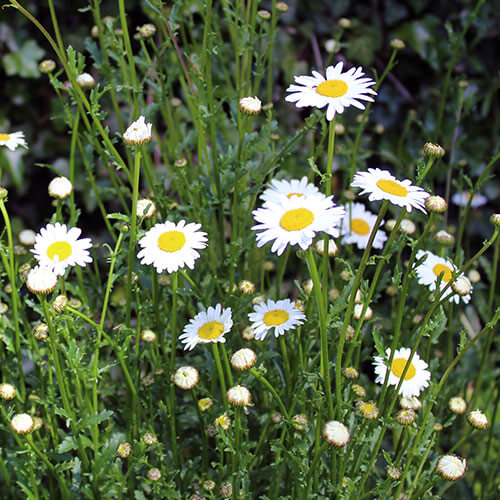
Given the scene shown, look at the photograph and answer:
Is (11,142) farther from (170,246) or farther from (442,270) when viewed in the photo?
(442,270)

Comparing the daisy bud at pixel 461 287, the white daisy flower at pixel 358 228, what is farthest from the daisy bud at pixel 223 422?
the white daisy flower at pixel 358 228

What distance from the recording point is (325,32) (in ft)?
6.78

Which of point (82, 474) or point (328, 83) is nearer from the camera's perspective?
point (328, 83)

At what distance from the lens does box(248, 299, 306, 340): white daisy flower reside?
37.7 inches

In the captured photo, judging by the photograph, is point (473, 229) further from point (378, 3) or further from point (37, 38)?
point (37, 38)

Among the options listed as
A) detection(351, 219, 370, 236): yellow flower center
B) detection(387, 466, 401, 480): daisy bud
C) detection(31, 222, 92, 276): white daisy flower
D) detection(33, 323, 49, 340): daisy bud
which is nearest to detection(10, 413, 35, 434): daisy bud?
detection(33, 323, 49, 340): daisy bud

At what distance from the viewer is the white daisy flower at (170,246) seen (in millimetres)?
930

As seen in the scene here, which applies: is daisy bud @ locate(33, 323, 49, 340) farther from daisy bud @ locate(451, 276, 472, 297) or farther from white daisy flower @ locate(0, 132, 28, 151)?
daisy bud @ locate(451, 276, 472, 297)

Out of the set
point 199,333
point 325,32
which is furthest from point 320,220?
point 325,32

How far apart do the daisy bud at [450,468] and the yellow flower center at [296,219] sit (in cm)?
41

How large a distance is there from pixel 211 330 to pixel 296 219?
24 cm

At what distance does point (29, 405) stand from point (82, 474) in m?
0.35

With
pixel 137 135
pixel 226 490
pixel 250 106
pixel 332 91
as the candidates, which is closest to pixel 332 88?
pixel 332 91

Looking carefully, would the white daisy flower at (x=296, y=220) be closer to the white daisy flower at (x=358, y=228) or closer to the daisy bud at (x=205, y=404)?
the daisy bud at (x=205, y=404)
